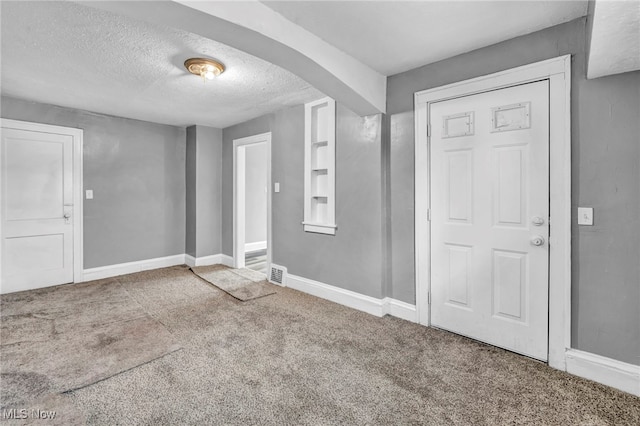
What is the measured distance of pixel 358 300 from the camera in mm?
3213

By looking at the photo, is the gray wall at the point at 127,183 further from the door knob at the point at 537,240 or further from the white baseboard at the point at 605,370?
the white baseboard at the point at 605,370

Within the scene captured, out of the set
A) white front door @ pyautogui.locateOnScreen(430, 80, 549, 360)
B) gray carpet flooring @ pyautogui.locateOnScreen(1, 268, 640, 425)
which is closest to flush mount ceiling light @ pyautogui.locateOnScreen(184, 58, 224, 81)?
white front door @ pyautogui.locateOnScreen(430, 80, 549, 360)

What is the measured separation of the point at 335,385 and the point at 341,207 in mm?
1840

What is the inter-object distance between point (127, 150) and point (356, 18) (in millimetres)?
4007

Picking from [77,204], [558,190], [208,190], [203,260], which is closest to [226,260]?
[203,260]

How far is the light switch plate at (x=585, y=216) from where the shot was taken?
2016 mm

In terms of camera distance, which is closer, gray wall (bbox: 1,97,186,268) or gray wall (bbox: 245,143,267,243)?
gray wall (bbox: 1,97,186,268)

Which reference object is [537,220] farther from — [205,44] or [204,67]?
[204,67]

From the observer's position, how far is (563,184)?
6.88 ft

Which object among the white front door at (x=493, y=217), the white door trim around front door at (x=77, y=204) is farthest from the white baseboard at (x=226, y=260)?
the white front door at (x=493, y=217)

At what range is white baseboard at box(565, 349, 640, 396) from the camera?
188 cm

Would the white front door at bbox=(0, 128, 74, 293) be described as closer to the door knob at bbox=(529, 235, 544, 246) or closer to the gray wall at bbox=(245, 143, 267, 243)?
the gray wall at bbox=(245, 143, 267, 243)

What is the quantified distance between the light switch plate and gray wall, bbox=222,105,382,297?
1492 millimetres

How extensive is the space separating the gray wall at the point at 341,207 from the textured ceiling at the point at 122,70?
49 cm
